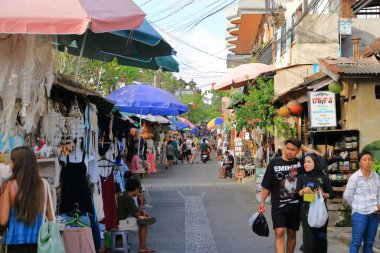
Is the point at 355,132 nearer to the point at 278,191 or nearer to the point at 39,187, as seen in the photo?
the point at 278,191

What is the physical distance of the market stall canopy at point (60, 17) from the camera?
5.93 meters

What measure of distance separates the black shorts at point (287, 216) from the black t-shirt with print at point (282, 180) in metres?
0.06

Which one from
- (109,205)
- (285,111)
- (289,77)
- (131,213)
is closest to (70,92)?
(109,205)

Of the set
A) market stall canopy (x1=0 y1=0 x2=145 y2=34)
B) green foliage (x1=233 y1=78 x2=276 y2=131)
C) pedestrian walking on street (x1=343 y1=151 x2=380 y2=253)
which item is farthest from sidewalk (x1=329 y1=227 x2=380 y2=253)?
green foliage (x1=233 y1=78 x2=276 y2=131)

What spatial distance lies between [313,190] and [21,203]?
13.3 ft

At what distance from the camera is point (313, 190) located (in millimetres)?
8016

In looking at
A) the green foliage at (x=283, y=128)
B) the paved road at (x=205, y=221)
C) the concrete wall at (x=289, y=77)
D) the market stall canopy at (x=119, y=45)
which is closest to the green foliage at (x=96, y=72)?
the paved road at (x=205, y=221)

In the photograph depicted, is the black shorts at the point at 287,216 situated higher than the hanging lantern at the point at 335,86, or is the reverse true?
the hanging lantern at the point at 335,86

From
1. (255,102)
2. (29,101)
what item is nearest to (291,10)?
(255,102)

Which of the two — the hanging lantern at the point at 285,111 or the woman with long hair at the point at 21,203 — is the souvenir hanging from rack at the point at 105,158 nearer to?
the woman with long hair at the point at 21,203

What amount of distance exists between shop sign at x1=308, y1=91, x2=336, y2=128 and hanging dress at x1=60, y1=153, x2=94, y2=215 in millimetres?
7121

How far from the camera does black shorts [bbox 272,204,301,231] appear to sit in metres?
8.35

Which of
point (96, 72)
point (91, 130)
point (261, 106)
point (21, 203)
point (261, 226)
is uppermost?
point (96, 72)

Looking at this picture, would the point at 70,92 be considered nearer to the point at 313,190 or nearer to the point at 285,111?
the point at 313,190
